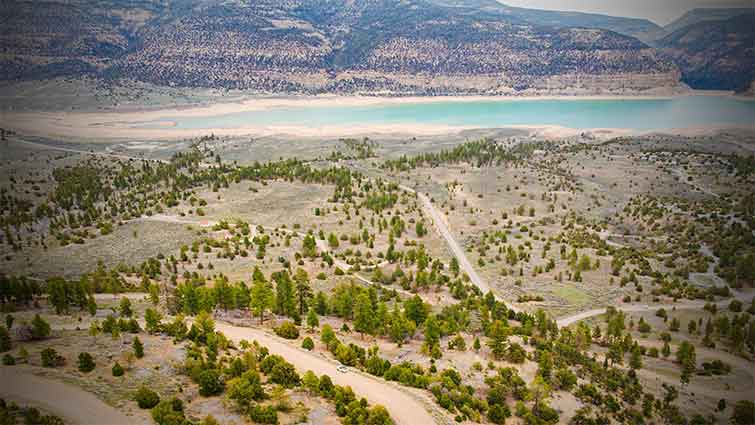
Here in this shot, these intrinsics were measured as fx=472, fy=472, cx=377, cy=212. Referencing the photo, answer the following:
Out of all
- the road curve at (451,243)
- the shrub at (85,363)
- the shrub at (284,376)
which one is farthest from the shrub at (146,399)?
the road curve at (451,243)

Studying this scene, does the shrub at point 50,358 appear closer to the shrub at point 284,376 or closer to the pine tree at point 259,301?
the shrub at point 284,376

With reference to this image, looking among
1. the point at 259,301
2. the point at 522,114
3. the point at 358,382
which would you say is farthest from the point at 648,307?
the point at 522,114

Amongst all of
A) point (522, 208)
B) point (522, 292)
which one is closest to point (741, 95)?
point (522, 208)

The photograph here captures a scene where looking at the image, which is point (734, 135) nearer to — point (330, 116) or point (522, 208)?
point (522, 208)

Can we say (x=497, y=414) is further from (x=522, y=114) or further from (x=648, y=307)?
(x=522, y=114)

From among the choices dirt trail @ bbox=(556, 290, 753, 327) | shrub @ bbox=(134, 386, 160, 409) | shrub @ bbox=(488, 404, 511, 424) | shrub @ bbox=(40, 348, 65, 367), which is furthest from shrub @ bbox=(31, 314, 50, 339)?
dirt trail @ bbox=(556, 290, 753, 327)

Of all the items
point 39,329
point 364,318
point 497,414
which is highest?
point 39,329

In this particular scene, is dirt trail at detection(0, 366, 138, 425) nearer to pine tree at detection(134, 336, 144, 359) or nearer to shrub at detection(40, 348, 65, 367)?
shrub at detection(40, 348, 65, 367)
